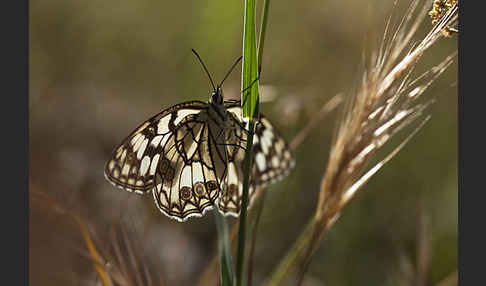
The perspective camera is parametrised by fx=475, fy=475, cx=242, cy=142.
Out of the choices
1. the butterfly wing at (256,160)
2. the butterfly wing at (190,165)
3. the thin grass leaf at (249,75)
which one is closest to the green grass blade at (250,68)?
the thin grass leaf at (249,75)

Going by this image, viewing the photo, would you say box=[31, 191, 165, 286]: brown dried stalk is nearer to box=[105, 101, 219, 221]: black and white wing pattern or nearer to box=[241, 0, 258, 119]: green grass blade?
box=[105, 101, 219, 221]: black and white wing pattern

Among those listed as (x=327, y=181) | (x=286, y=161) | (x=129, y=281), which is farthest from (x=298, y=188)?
(x=129, y=281)

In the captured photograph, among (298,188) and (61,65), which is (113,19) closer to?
(61,65)

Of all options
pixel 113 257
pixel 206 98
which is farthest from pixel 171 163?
pixel 206 98

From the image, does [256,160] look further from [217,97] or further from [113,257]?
[113,257]

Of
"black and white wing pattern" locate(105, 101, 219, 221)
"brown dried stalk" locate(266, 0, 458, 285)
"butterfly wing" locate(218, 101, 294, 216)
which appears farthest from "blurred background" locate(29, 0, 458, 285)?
"brown dried stalk" locate(266, 0, 458, 285)

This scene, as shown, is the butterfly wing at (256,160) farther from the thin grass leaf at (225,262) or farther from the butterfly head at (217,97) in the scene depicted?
the thin grass leaf at (225,262)
